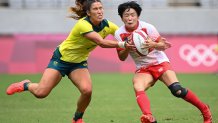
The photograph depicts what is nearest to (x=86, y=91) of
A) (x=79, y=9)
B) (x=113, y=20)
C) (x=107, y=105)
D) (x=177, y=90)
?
(x=79, y=9)

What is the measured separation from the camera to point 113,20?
23.6m

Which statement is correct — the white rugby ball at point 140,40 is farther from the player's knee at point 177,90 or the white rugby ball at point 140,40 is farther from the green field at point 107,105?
the green field at point 107,105

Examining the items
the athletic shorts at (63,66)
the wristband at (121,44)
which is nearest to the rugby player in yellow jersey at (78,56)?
the athletic shorts at (63,66)

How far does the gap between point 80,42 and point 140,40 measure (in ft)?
3.39

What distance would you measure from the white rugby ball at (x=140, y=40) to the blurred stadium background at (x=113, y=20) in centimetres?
1130

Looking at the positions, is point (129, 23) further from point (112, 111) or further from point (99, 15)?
point (112, 111)

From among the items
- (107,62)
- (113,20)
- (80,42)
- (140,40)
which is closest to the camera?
(140,40)

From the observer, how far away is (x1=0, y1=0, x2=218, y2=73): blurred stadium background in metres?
19.9

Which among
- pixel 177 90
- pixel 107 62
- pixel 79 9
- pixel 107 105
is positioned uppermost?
pixel 79 9

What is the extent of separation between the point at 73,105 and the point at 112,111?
1291 mm

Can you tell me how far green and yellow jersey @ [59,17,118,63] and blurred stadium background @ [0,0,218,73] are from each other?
1074cm

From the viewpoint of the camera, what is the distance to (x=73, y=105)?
11992 millimetres

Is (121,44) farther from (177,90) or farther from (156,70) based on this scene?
(177,90)

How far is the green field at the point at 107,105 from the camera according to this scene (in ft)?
32.5
